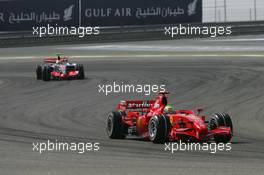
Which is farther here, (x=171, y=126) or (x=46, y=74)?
(x=46, y=74)

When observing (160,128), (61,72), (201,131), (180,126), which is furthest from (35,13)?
(201,131)

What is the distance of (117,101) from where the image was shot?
79.6 ft

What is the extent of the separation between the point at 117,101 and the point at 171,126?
9.22m

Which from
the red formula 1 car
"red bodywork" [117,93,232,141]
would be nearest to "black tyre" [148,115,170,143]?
the red formula 1 car

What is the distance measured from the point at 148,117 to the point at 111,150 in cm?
174

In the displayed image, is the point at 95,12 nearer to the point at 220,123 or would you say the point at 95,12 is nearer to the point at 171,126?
the point at 220,123

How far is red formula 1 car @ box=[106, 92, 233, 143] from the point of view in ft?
49.1

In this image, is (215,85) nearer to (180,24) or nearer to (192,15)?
(180,24)

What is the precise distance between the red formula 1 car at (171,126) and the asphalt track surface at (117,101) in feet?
0.83

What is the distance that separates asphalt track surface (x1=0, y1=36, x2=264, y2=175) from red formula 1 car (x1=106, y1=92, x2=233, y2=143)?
0.25 metres

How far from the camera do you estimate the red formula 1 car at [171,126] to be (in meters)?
15.0

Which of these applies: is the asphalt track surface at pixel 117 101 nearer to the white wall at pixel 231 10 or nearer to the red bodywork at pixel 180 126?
the red bodywork at pixel 180 126

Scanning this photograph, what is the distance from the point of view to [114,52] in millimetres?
47344

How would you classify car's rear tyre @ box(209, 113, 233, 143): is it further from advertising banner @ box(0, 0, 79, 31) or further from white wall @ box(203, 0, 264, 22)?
white wall @ box(203, 0, 264, 22)
